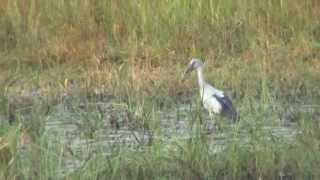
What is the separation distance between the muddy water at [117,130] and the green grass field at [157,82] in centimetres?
→ 2

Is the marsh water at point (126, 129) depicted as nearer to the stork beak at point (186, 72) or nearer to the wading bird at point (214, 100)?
the wading bird at point (214, 100)

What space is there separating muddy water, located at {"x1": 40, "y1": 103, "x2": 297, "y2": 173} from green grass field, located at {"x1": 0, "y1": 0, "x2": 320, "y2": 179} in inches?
0.8

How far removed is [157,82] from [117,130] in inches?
55.0

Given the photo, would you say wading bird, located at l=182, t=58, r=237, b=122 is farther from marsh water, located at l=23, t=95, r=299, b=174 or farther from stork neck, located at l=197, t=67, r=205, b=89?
marsh water, located at l=23, t=95, r=299, b=174

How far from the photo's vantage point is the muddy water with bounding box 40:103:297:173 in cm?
570

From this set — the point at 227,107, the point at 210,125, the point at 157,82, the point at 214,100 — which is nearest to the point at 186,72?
the point at 157,82

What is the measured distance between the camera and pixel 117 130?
6.84 m

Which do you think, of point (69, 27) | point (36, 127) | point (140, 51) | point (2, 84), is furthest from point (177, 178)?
point (69, 27)

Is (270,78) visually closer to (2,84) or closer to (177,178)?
(2,84)

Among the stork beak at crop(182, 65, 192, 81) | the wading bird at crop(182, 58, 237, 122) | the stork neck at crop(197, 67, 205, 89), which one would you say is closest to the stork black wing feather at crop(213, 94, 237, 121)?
the wading bird at crop(182, 58, 237, 122)

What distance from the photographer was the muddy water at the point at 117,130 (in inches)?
224

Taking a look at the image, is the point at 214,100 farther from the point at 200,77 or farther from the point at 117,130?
the point at 117,130

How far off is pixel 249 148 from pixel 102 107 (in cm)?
229

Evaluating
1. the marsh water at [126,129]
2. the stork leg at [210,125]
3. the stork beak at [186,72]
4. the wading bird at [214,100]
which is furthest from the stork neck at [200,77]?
the stork leg at [210,125]
